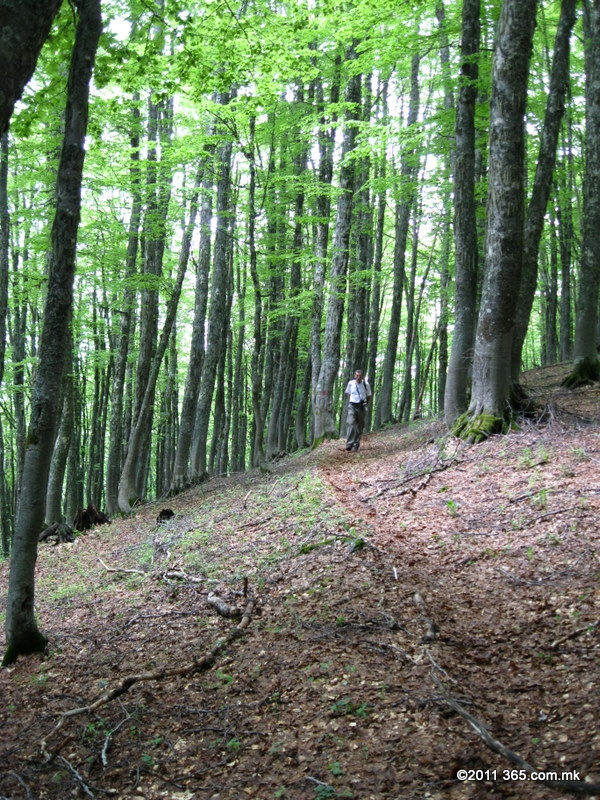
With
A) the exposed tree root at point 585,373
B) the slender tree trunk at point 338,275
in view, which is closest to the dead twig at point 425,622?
the exposed tree root at point 585,373

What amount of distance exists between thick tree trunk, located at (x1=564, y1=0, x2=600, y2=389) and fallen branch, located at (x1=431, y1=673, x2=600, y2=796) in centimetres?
1111

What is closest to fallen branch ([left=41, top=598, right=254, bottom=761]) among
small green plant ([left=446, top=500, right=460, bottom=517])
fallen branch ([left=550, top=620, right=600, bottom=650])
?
fallen branch ([left=550, top=620, right=600, bottom=650])

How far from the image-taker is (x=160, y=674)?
484cm

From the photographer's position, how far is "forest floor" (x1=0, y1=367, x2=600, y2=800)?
340 centimetres

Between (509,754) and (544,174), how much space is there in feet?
36.7

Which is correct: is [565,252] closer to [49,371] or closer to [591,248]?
[591,248]

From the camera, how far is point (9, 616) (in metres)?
5.62

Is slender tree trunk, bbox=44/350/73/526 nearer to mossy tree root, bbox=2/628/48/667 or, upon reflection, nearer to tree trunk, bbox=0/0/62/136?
mossy tree root, bbox=2/628/48/667

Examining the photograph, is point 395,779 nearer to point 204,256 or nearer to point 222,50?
point 222,50

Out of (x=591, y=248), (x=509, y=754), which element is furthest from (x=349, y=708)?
(x=591, y=248)

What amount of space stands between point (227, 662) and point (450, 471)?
505 centimetres

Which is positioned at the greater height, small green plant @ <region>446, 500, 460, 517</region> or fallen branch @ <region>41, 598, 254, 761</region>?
small green plant @ <region>446, 500, 460, 517</region>

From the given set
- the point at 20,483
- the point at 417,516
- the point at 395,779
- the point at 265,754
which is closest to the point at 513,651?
the point at 395,779

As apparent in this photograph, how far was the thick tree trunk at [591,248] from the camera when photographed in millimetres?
13305
